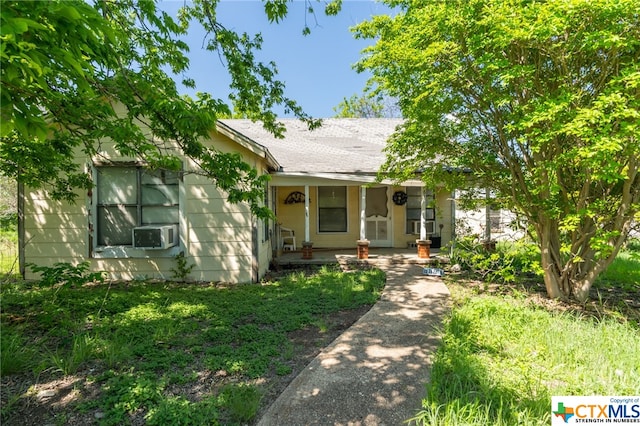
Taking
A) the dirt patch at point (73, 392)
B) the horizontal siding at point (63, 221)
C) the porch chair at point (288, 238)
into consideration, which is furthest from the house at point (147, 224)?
the dirt patch at point (73, 392)

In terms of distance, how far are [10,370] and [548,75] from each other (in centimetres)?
791

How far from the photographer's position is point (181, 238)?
21.7 feet

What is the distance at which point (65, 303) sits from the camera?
16.5 feet

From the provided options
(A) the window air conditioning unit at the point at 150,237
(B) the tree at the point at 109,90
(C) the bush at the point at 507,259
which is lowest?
(C) the bush at the point at 507,259

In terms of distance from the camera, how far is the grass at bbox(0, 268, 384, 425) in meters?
2.61

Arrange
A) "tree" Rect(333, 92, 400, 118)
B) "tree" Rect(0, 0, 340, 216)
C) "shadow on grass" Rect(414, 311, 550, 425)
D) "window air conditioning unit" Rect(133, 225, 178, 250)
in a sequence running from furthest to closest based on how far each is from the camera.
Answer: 1. "tree" Rect(333, 92, 400, 118)
2. "window air conditioning unit" Rect(133, 225, 178, 250)
3. "shadow on grass" Rect(414, 311, 550, 425)
4. "tree" Rect(0, 0, 340, 216)

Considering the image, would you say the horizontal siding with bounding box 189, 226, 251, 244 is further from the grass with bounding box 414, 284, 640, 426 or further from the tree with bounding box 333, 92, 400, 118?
the tree with bounding box 333, 92, 400, 118

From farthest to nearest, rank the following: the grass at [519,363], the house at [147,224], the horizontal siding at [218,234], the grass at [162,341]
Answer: the horizontal siding at [218,234] → the house at [147,224] → the grass at [162,341] → the grass at [519,363]

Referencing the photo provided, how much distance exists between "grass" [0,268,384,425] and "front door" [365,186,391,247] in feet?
13.3

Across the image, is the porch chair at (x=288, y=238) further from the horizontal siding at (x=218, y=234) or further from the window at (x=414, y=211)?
the window at (x=414, y=211)

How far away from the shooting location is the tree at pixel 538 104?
12.1 feet

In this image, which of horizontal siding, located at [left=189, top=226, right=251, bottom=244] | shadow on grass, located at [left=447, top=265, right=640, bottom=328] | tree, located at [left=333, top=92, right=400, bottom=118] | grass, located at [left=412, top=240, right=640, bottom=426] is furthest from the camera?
tree, located at [left=333, top=92, right=400, bottom=118]

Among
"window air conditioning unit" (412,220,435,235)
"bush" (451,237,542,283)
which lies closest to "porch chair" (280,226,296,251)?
"window air conditioning unit" (412,220,435,235)

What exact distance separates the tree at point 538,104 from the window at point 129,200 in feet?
16.2
